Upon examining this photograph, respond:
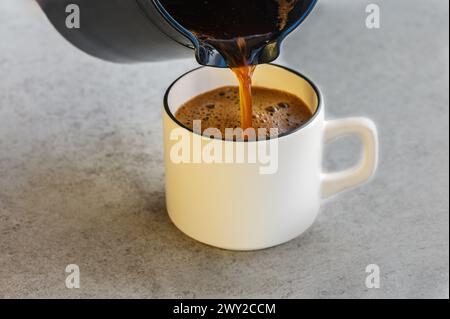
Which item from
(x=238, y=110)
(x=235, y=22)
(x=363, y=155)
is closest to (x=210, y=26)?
(x=235, y=22)

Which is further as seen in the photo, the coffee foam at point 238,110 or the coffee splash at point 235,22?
the coffee foam at point 238,110

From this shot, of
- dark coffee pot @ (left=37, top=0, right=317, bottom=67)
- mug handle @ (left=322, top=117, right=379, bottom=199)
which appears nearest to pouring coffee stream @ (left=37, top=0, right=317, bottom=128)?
dark coffee pot @ (left=37, top=0, right=317, bottom=67)

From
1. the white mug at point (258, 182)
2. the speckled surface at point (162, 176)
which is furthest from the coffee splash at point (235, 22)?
the speckled surface at point (162, 176)

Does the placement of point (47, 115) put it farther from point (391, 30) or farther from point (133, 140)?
point (391, 30)

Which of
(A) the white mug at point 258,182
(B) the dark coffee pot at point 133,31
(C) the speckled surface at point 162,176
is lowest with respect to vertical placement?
(C) the speckled surface at point 162,176

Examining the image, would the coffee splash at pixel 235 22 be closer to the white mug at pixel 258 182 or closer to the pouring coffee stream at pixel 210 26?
the pouring coffee stream at pixel 210 26

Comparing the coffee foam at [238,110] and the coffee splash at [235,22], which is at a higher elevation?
the coffee splash at [235,22]

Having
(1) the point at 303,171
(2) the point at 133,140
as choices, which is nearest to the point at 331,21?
(2) the point at 133,140
